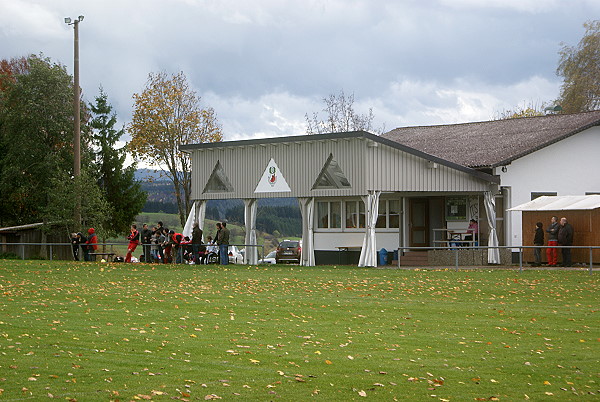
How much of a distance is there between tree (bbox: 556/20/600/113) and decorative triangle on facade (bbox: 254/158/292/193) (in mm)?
32284

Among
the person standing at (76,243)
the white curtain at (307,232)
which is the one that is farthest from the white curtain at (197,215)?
the white curtain at (307,232)

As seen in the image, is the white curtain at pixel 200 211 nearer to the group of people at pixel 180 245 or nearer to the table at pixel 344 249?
the group of people at pixel 180 245

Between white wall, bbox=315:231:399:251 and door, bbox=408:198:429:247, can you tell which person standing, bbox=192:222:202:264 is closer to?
white wall, bbox=315:231:399:251

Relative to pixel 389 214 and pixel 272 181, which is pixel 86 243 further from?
pixel 389 214

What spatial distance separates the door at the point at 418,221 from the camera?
4159 cm

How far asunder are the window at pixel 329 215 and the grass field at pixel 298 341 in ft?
58.1

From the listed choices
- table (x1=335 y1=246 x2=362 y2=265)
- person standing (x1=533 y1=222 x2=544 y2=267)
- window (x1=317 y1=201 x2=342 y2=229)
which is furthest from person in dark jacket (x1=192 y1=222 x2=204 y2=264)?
person standing (x1=533 y1=222 x2=544 y2=267)

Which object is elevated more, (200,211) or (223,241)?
(200,211)

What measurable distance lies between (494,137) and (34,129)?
1050 inches

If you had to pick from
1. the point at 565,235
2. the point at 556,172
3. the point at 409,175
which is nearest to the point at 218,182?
the point at 409,175

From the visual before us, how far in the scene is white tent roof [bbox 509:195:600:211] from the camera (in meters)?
35.2

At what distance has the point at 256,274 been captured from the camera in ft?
102

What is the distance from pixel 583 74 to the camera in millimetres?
66000

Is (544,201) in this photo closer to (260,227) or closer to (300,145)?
(300,145)
